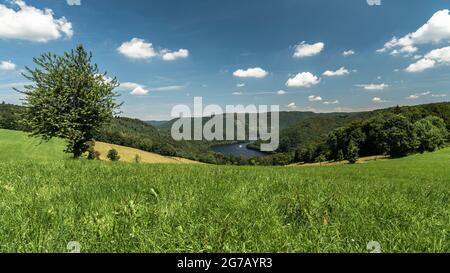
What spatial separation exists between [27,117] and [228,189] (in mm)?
30117

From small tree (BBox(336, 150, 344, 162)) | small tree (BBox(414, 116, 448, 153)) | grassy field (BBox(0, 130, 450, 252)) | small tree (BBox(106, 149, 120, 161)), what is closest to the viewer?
grassy field (BBox(0, 130, 450, 252))

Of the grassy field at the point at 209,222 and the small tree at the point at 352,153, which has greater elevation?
the grassy field at the point at 209,222

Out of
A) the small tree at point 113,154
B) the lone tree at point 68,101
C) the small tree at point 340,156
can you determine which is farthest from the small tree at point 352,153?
the lone tree at point 68,101

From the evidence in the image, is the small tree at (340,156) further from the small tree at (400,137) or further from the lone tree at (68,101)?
the lone tree at (68,101)

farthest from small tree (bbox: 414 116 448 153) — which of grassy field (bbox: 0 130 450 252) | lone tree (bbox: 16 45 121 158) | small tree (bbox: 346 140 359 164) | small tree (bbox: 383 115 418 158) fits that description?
grassy field (bbox: 0 130 450 252)

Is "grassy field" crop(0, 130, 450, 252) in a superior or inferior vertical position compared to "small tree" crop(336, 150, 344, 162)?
superior

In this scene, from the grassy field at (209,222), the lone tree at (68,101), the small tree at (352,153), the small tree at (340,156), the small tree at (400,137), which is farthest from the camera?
the small tree at (340,156)

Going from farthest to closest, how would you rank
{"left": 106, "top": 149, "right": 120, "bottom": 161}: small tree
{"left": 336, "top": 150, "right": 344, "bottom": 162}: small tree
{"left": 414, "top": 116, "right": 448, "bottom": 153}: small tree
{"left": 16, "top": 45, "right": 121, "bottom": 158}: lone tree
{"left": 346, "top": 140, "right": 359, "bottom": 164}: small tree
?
{"left": 106, "top": 149, "right": 120, "bottom": 161}: small tree < {"left": 336, "top": 150, "right": 344, "bottom": 162}: small tree < {"left": 346, "top": 140, "right": 359, "bottom": 164}: small tree < {"left": 414, "top": 116, "right": 448, "bottom": 153}: small tree < {"left": 16, "top": 45, "right": 121, "bottom": 158}: lone tree

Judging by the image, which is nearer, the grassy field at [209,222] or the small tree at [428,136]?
the grassy field at [209,222]

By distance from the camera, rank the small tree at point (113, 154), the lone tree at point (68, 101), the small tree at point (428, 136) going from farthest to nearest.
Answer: the small tree at point (113, 154), the small tree at point (428, 136), the lone tree at point (68, 101)

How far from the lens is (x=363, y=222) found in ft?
13.4

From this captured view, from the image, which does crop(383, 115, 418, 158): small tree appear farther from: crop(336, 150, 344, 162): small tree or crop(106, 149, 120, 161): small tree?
crop(106, 149, 120, 161): small tree

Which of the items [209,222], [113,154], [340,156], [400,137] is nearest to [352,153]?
[340,156]
